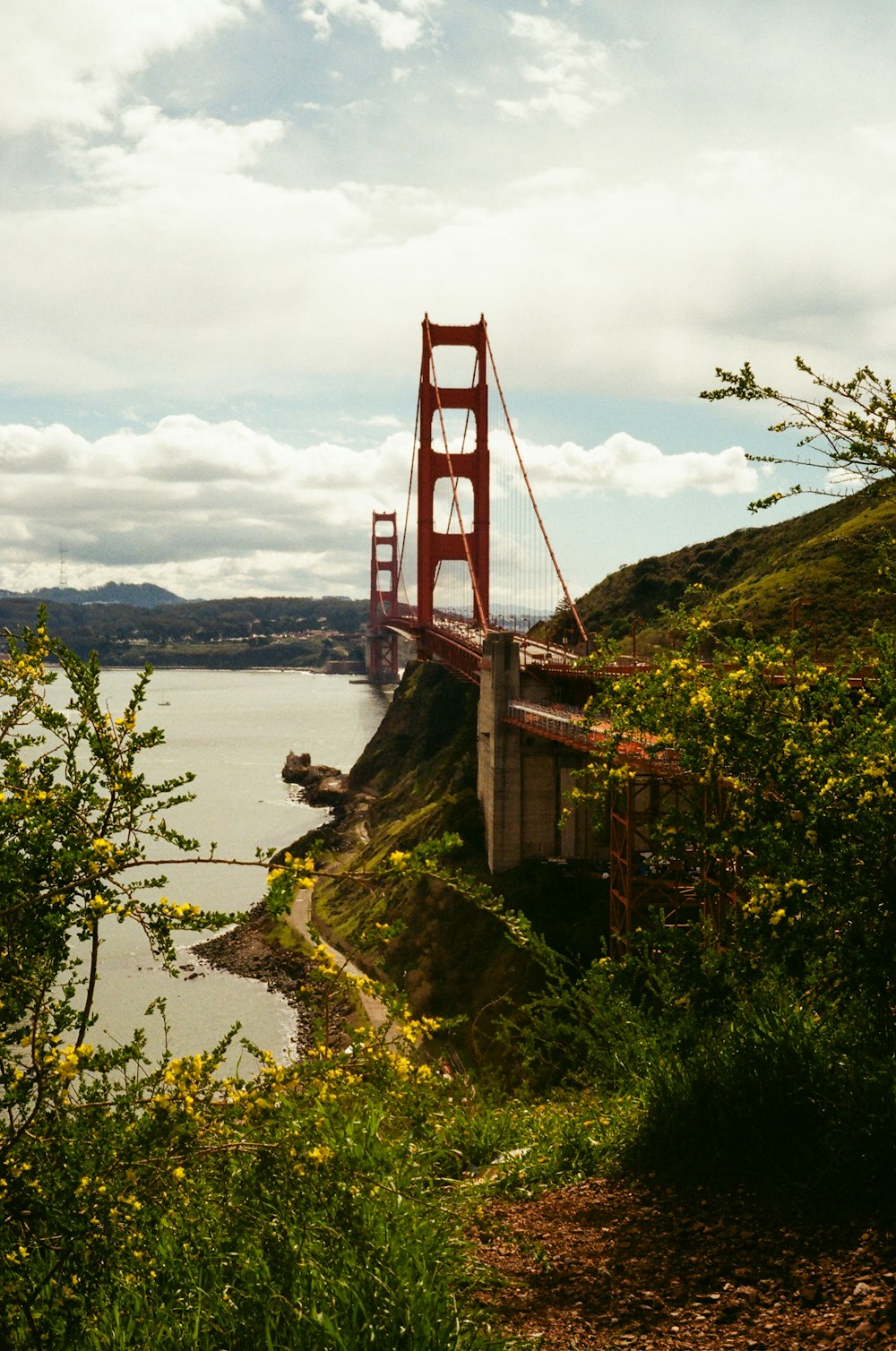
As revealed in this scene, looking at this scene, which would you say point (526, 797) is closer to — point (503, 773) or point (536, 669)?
point (503, 773)

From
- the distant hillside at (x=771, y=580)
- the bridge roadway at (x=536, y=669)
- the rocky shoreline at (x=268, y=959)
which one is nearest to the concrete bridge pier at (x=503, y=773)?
the bridge roadway at (x=536, y=669)

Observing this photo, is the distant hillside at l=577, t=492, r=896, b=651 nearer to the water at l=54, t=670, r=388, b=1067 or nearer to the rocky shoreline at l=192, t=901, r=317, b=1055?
the rocky shoreline at l=192, t=901, r=317, b=1055

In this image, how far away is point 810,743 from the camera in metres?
6.59

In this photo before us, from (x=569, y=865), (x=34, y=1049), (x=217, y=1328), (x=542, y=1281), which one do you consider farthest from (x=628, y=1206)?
(x=569, y=865)

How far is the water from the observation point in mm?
35219

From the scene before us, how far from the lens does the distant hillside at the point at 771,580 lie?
143 ft

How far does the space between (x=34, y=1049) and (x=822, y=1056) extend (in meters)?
4.48

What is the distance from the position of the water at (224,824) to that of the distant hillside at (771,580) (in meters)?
19.7

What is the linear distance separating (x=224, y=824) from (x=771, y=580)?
37.1m

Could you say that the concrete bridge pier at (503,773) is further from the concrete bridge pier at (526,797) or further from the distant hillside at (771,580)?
the distant hillside at (771,580)

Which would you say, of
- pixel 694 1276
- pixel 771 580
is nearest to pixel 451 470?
pixel 771 580

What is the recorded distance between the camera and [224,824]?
216 feet

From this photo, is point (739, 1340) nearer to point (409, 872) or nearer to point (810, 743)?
point (409, 872)

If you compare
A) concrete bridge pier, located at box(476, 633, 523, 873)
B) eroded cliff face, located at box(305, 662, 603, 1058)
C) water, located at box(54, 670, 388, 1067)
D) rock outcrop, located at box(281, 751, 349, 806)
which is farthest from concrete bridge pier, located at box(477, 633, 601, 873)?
rock outcrop, located at box(281, 751, 349, 806)
